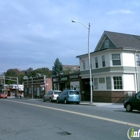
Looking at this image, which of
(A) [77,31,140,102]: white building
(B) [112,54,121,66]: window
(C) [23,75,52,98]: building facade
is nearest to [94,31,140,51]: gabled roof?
(A) [77,31,140,102]: white building

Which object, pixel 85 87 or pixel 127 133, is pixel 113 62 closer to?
pixel 85 87

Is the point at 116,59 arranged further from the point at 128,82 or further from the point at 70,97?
the point at 70,97

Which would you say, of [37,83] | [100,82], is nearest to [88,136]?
[100,82]

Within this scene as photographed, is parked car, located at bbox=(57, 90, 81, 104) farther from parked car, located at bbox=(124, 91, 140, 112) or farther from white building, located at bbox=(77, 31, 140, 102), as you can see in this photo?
parked car, located at bbox=(124, 91, 140, 112)

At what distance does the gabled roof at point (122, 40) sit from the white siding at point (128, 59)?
1.68m

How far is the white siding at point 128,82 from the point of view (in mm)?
29427

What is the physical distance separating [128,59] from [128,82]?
2.90 m

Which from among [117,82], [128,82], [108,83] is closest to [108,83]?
[108,83]

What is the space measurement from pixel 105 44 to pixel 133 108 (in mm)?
19278

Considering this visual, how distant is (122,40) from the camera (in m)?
34.1

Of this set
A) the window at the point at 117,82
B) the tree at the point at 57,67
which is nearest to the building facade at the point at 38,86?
the window at the point at 117,82

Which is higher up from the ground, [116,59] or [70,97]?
[116,59]

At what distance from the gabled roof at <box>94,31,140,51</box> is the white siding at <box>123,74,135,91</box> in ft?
13.4
